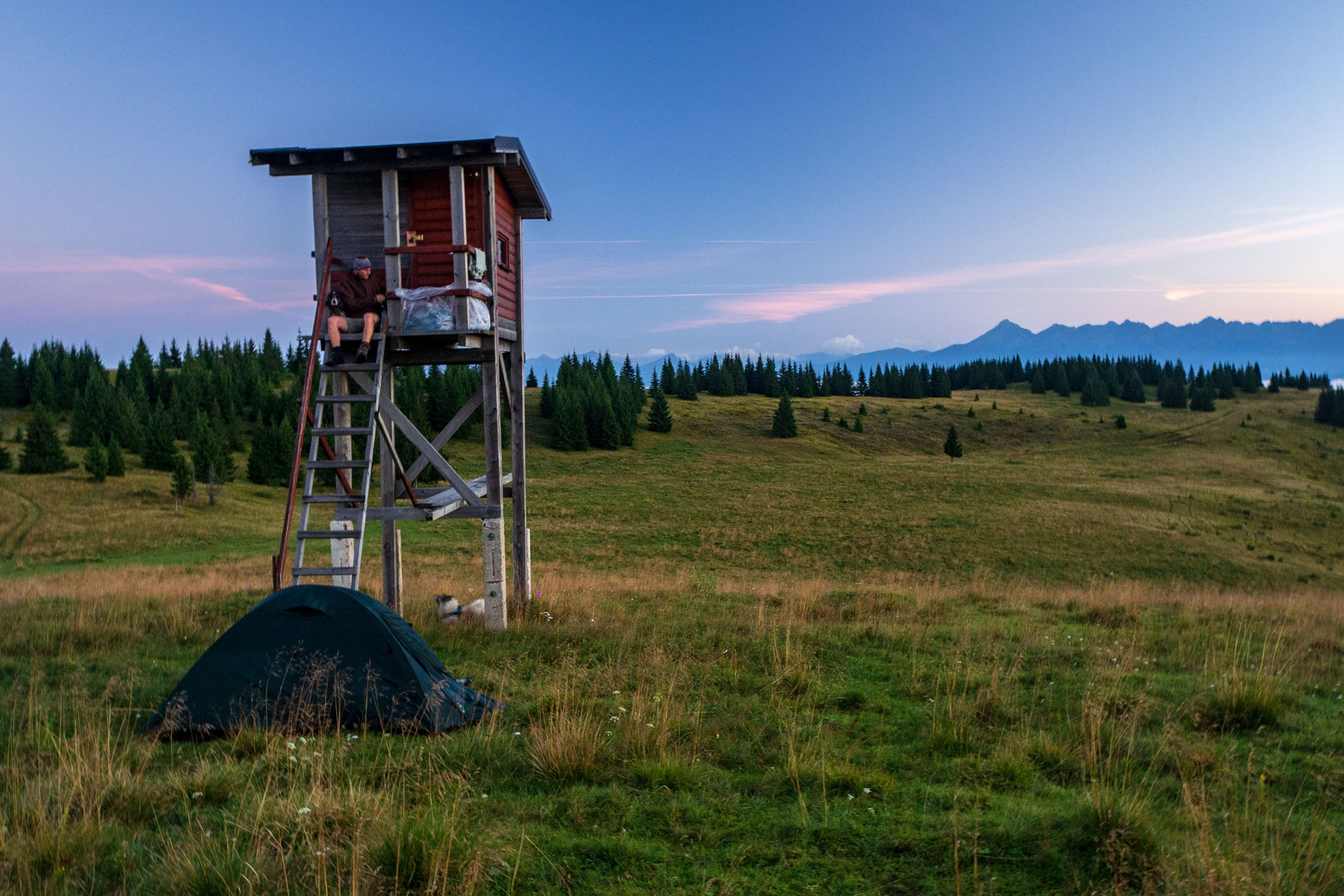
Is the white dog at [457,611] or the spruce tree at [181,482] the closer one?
the white dog at [457,611]

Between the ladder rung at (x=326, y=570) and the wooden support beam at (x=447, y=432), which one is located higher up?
the wooden support beam at (x=447, y=432)

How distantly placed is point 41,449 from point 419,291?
79.2 meters

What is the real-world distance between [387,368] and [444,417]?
283ft

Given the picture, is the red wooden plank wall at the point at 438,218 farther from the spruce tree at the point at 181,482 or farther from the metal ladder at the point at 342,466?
the spruce tree at the point at 181,482

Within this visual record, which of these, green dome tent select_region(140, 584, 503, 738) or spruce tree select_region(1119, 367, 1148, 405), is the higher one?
spruce tree select_region(1119, 367, 1148, 405)

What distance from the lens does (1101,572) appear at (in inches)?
1447

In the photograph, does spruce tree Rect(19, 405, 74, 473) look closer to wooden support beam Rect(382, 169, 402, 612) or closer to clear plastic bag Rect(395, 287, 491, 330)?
wooden support beam Rect(382, 169, 402, 612)

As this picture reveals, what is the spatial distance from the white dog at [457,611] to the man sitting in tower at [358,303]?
12.9 ft

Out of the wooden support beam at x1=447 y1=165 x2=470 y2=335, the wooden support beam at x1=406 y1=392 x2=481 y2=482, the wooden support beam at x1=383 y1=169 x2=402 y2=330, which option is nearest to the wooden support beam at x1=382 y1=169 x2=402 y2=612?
the wooden support beam at x1=383 y1=169 x2=402 y2=330

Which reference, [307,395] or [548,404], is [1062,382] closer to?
[548,404]

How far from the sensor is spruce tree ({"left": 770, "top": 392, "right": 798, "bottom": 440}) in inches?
3906

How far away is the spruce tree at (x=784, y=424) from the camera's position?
9921cm

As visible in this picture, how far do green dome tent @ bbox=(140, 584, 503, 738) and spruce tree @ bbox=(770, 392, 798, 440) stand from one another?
92.6 meters

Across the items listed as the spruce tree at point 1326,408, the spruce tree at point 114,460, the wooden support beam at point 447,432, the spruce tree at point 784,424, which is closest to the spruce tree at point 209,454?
the spruce tree at point 114,460
